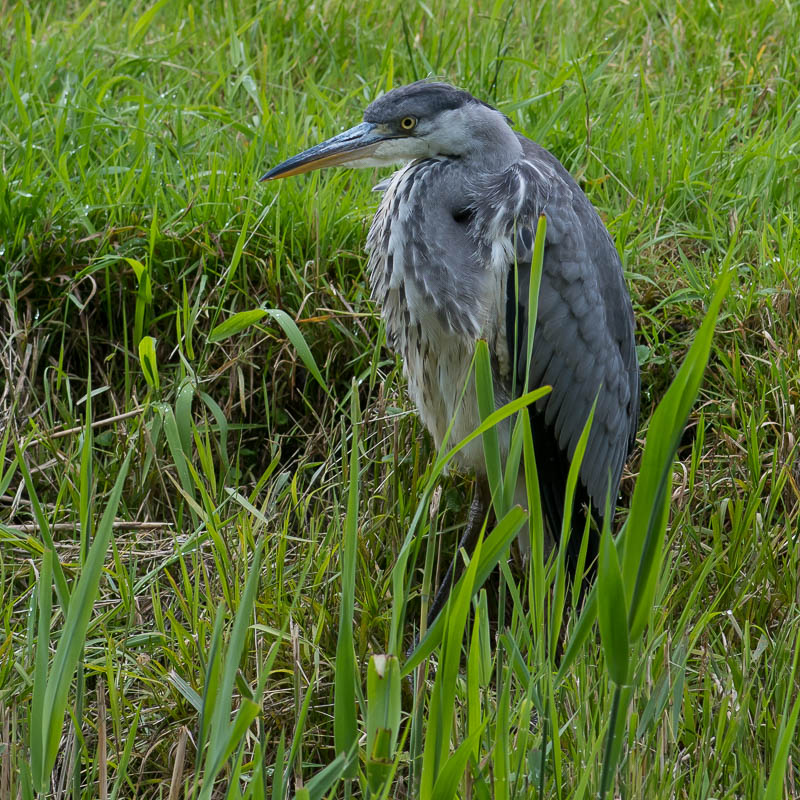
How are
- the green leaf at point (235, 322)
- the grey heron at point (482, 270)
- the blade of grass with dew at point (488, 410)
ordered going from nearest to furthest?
1. the blade of grass with dew at point (488, 410)
2. the green leaf at point (235, 322)
3. the grey heron at point (482, 270)

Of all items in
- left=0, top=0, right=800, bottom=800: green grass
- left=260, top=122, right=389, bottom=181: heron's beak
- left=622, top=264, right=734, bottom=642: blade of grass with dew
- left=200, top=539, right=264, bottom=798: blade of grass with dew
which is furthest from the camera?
left=260, top=122, right=389, bottom=181: heron's beak

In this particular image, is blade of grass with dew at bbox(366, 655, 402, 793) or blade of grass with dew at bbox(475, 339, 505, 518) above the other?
blade of grass with dew at bbox(475, 339, 505, 518)

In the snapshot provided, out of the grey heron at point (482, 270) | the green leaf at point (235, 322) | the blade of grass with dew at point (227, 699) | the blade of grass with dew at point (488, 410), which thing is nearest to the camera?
the blade of grass with dew at point (227, 699)

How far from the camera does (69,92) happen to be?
12.6 ft

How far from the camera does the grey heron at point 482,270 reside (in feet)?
9.24

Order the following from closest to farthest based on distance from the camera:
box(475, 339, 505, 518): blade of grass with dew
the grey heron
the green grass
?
1. box(475, 339, 505, 518): blade of grass with dew
2. the green grass
3. the grey heron

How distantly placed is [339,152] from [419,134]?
0.21 metres

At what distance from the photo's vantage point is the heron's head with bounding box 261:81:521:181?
288cm

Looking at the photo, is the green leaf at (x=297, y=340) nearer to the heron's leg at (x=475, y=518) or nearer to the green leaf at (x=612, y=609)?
the heron's leg at (x=475, y=518)

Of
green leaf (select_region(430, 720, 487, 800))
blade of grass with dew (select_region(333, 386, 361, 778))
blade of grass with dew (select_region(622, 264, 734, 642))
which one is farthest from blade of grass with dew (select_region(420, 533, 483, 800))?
blade of grass with dew (select_region(622, 264, 734, 642))

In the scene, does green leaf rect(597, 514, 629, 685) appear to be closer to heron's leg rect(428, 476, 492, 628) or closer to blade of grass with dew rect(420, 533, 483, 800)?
blade of grass with dew rect(420, 533, 483, 800)

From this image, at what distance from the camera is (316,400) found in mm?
3369

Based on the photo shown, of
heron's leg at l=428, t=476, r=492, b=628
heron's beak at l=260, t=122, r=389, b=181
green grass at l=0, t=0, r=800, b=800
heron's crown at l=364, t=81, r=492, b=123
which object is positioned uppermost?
heron's crown at l=364, t=81, r=492, b=123

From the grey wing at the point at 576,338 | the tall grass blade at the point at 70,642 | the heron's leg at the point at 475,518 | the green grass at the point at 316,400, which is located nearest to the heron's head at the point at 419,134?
the grey wing at the point at 576,338
